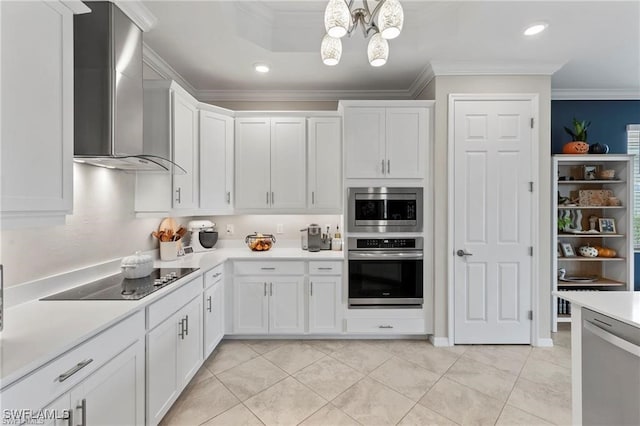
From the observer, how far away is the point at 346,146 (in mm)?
3064

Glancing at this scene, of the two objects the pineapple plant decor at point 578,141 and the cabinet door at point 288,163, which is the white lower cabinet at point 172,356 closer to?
the cabinet door at point 288,163

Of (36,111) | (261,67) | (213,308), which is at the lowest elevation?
(213,308)

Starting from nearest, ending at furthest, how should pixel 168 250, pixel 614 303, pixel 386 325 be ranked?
pixel 614 303, pixel 168 250, pixel 386 325

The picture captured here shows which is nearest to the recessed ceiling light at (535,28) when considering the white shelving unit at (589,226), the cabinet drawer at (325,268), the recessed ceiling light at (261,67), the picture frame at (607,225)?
the white shelving unit at (589,226)

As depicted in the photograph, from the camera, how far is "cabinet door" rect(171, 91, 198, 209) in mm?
2623

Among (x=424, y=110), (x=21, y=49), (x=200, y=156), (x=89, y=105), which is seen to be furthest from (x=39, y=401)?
(x=424, y=110)

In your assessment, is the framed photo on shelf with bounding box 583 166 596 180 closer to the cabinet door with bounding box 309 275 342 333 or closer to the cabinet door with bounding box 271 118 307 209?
the cabinet door with bounding box 309 275 342 333

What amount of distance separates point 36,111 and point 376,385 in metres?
2.65

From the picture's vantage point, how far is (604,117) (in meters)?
3.72

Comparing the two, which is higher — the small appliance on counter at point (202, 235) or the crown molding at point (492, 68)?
the crown molding at point (492, 68)

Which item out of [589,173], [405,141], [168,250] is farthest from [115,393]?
[589,173]

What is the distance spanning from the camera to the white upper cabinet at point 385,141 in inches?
120

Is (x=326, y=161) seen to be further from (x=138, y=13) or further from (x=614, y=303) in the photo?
(x=614, y=303)

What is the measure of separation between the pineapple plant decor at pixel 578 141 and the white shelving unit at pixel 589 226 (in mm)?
133
